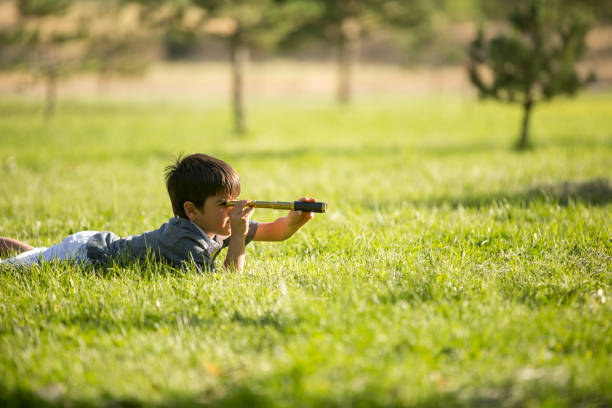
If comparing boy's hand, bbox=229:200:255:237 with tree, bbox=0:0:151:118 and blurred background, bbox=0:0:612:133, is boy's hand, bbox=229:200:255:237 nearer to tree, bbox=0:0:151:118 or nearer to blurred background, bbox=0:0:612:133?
blurred background, bbox=0:0:612:133

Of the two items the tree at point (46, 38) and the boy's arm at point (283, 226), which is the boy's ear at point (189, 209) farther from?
the tree at point (46, 38)

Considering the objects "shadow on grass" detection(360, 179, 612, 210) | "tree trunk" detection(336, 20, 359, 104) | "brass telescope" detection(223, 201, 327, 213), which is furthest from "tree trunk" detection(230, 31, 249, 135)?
"tree trunk" detection(336, 20, 359, 104)

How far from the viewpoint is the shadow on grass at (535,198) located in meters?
5.10

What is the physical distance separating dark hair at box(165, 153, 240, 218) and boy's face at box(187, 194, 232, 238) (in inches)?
1.3

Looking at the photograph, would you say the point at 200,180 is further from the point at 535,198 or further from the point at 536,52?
the point at 536,52

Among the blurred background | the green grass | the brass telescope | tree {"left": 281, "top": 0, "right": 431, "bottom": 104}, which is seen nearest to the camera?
the green grass

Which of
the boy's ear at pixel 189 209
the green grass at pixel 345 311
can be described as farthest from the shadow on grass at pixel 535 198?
the boy's ear at pixel 189 209

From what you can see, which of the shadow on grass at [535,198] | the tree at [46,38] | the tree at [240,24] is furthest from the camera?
the tree at [46,38]

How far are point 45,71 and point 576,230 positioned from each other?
22.3m

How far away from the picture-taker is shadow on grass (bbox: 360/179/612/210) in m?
5.10

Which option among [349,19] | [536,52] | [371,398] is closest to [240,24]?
[536,52]

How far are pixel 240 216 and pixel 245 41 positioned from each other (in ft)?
50.5

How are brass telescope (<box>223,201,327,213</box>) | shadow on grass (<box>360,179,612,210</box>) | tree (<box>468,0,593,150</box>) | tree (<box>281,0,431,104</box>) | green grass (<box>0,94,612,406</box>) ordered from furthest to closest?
tree (<box>281,0,431,104</box>) < tree (<box>468,0,593,150</box>) < shadow on grass (<box>360,179,612,210</box>) < brass telescope (<box>223,201,327,213</box>) < green grass (<box>0,94,612,406</box>)

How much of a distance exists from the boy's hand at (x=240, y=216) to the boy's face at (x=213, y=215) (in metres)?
0.12
